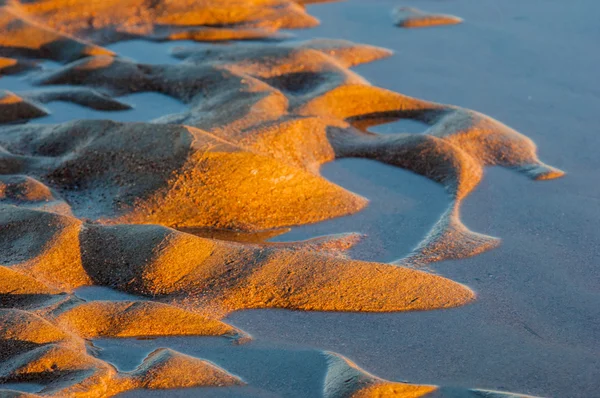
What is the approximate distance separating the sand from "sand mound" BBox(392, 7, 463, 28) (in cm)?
110

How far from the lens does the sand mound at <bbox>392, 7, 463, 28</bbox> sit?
671 centimetres

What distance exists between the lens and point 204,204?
3.73 meters

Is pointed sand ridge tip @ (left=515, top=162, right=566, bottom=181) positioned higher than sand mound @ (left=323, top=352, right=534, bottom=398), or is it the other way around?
pointed sand ridge tip @ (left=515, top=162, right=566, bottom=181)

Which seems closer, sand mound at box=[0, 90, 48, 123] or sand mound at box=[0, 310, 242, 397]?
sand mound at box=[0, 310, 242, 397]

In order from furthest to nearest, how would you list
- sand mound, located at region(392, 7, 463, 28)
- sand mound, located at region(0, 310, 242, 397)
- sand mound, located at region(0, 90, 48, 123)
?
sand mound, located at region(392, 7, 463, 28), sand mound, located at region(0, 90, 48, 123), sand mound, located at region(0, 310, 242, 397)

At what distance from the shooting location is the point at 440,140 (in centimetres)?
445

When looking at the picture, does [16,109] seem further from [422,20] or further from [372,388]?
[422,20]

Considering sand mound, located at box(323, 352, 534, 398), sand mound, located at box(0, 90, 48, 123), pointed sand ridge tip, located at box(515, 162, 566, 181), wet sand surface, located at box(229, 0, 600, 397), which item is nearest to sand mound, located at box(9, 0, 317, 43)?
wet sand surface, located at box(229, 0, 600, 397)

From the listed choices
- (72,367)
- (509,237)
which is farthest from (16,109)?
(509,237)

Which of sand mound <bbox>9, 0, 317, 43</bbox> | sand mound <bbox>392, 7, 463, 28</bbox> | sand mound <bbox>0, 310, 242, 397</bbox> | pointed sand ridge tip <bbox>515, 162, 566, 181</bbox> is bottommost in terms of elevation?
sand mound <bbox>0, 310, 242, 397</bbox>

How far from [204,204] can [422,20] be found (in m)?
3.61

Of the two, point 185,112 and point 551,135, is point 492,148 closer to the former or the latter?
point 551,135

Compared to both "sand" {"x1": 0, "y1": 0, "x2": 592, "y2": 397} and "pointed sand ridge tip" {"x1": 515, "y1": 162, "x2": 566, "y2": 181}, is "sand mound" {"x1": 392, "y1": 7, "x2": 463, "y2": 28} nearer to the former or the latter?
"sand" {"x1": 0, "y1": 0, "x2": 592, "y2": 397}

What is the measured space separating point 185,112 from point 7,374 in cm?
253
